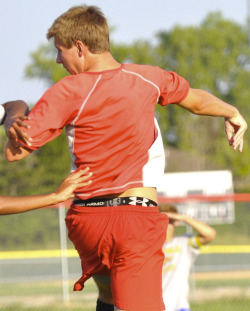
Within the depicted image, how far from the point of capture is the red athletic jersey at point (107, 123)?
4.17m

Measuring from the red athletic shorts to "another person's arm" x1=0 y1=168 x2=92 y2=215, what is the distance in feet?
0.62

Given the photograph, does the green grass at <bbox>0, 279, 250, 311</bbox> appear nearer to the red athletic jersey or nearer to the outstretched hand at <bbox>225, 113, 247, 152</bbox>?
the outstretched hand at <bbox>225, 113, 247, 152</bbox>

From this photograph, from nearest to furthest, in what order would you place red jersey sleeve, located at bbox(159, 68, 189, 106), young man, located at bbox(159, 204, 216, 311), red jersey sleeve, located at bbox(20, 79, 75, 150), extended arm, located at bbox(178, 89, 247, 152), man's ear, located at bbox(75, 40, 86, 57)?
red jersey sleeve, located at bbox(20, 79, 75, 150), man's ear, located at bbox(75, 40, 86, 57), red jersey sleeve, located at bbox(159, 68, 189, 106), extended arm, located at bbox(178, 89, 247, 152), young man, located at bbox(159, 204, 216, 311)

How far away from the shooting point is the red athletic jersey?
417 cm

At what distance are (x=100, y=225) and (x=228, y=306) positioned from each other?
9.88 meters

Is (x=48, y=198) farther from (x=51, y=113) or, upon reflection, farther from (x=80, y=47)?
(x=80, y=47)

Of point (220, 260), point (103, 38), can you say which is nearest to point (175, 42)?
point (220, 260)

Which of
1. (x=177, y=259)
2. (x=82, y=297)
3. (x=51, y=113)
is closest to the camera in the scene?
(x=51, y=113)

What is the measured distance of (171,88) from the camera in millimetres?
4473

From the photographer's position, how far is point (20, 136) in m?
4.19

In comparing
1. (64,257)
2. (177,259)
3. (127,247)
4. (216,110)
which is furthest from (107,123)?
(64,257)

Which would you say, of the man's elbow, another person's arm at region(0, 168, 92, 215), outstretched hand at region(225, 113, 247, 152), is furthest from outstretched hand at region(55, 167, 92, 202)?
outstretched hand at region(225, 113, 247, 152)

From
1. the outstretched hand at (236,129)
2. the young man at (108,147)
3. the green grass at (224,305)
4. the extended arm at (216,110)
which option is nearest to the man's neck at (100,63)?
the young man at (108,147)

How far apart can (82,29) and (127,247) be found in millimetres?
1104
